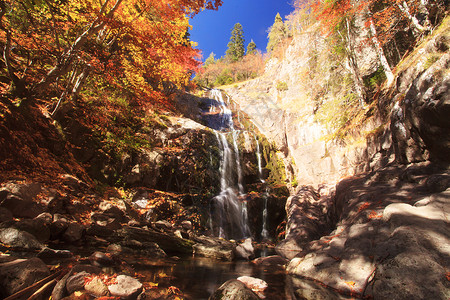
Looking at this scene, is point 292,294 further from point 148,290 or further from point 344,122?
point 344,122

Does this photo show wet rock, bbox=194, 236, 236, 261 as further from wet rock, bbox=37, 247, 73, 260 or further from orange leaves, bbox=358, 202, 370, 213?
orange leaves, bbox=358, 202, 370, 213

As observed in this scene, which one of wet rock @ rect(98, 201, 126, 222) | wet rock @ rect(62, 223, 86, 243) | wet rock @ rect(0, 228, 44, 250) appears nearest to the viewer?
wet rock @ rect(0, 228, 44, 250)

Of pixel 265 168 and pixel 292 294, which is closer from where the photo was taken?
pixel 292 294

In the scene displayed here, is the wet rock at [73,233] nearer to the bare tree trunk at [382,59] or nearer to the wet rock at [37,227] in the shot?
the wet rock at [37,227]

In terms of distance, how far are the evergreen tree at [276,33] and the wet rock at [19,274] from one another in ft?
152

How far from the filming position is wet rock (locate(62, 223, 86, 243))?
5.11 m

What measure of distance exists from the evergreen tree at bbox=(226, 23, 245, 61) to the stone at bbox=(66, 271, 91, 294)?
177 feet

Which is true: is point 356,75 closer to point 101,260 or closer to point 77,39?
point 77,39

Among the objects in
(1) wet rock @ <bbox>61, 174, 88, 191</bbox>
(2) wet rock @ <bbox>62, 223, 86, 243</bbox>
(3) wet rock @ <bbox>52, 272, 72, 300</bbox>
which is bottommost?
(3) wet rock @ <bbox>52, 272, 72, 300</bbox>

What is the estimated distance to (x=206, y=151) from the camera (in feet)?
46.7

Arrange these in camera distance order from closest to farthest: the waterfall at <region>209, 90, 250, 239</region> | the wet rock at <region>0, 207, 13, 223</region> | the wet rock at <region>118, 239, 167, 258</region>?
the wet rock at <region>0, 207, 13, 223</region>
the wet rock at <region>118, 239, 167, 258</region>
the waterfall at <region>209, 90, 250, 239</region>

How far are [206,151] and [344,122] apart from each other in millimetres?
9849

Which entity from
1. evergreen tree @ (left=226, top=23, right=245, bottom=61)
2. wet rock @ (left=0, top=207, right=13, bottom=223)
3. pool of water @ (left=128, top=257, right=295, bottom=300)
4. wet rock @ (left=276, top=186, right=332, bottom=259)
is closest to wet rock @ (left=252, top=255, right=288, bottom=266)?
pool of water @ (left=128, top=257, right=295, bottom=300)

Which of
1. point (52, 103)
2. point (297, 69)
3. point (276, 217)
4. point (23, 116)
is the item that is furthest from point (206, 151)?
point (297, 69)
